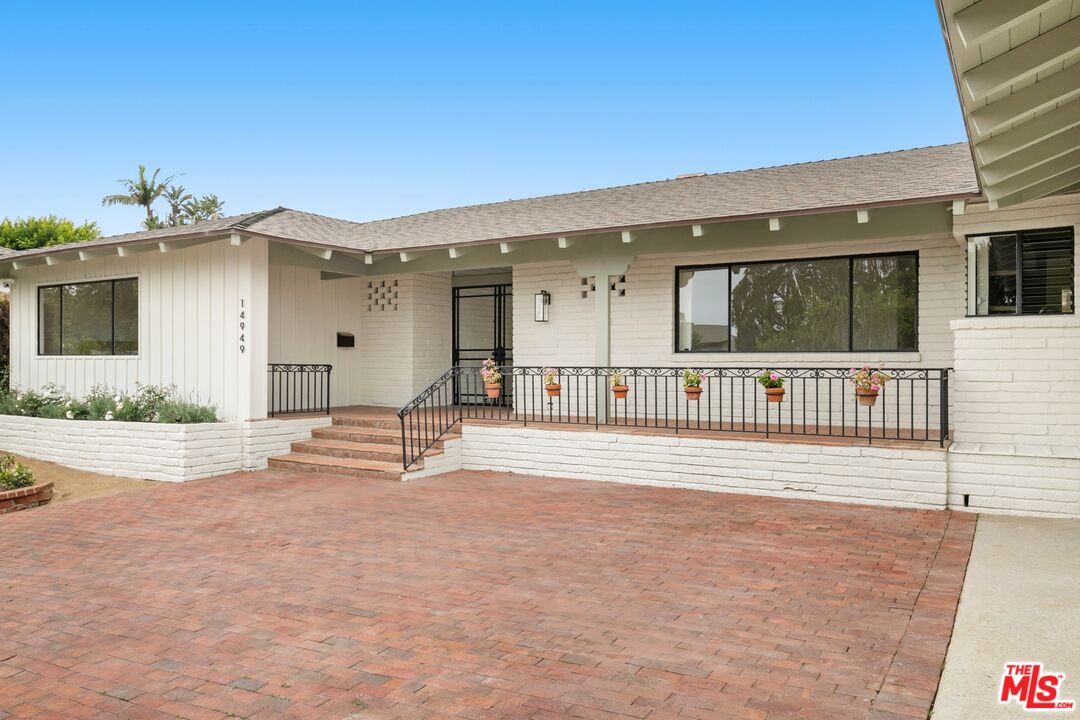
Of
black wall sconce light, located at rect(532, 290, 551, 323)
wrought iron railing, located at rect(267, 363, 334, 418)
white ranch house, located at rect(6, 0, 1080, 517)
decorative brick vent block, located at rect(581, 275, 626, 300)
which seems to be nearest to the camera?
white ranch house, located at rect(6, 0, 1080, 517)

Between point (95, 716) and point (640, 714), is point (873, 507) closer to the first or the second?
point (640, 714)

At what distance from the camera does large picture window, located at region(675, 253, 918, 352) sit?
9828 mm

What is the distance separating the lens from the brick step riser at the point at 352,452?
9.99 metres

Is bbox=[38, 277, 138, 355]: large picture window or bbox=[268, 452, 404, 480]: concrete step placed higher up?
bbox=[38, 277, 138, 355]: large picture window

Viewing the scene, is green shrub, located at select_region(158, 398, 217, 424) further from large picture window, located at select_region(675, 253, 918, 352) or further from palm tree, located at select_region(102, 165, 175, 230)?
palm tree, located at select_region(102, 165, 175, 230)

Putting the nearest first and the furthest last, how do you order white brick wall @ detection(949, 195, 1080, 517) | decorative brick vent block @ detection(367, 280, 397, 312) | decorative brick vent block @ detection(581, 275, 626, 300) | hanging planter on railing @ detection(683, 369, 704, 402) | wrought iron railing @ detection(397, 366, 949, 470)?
white brick wall @ detection(949, 195, 1080, 517) < wrought iron railing @ detection(397, 366, 949, 470) < hanging planter on railing @ detection(683, 369, 704, 402) < decorative brick vent block @ detection(581, 275, 626, 300) < decorative brick vent block @ detection(367, 280, 397, 312)

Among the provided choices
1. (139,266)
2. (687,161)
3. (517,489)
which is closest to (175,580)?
(517,489)

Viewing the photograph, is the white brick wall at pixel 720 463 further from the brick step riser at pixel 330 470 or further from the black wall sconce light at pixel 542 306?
the black wall sconce light at pixel 542 306

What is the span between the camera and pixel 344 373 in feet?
45.8

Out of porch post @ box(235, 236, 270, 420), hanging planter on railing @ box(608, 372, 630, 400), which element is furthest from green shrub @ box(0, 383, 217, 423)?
hanging planter on railing @ box(608, 372, 630, 400)

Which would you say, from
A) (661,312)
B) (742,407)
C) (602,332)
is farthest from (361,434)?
(742,407)

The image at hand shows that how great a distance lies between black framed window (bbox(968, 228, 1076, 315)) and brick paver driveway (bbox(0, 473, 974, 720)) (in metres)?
2.51

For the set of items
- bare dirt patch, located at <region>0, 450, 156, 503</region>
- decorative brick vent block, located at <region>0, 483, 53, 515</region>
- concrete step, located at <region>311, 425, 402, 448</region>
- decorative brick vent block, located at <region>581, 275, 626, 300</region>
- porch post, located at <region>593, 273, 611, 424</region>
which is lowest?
bare dirt patch, located at <region>0, 450, 156, 503</region>

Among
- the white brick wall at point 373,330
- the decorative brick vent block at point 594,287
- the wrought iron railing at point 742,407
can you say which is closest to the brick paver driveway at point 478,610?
the wrought iron railing at point 742,407
